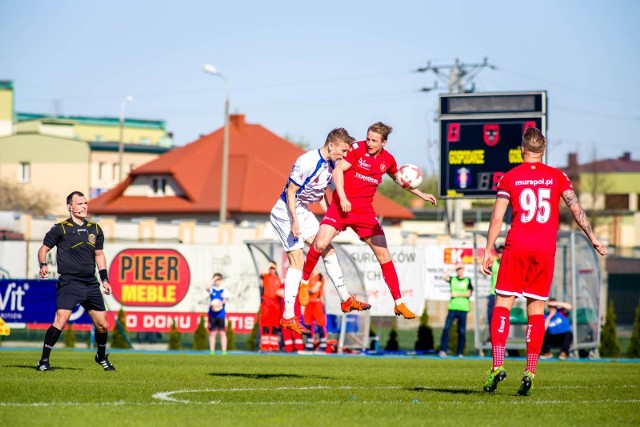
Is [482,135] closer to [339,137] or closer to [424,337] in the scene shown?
[424,337]

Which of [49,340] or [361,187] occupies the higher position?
[361,187]

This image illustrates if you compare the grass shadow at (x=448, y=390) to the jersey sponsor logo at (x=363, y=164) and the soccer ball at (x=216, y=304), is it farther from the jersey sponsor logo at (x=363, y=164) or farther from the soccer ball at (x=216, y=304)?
the soccer ball at (x=216, y=304)

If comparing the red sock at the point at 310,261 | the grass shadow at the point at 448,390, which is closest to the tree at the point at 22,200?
the red sock at the point at 310,261

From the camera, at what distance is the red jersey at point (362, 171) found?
11.9 metres

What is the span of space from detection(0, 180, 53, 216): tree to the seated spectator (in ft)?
210

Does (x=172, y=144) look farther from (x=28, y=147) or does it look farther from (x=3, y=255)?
(x=3, y=255)

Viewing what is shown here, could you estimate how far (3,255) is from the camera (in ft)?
110

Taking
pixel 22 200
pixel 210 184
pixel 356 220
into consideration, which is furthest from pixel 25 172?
pixel 356 220

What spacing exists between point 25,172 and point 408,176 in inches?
3289

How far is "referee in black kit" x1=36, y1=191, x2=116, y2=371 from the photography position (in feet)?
43.0

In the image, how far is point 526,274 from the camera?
32.8ft

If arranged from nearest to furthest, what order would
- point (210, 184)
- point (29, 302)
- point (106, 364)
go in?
point (106, 364) < point (29, 302) < point (210, 184)

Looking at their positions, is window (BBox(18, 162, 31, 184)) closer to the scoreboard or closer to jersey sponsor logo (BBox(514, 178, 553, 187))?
the scoreboard

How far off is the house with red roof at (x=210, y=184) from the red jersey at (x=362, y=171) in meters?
51.6
